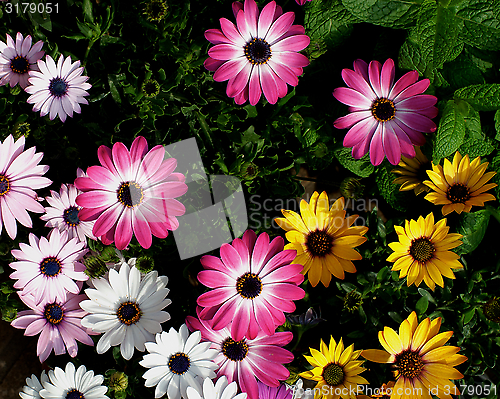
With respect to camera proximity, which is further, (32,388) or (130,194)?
(32,388)

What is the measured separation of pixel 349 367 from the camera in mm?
1763

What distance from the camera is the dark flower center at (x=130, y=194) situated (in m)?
1.57

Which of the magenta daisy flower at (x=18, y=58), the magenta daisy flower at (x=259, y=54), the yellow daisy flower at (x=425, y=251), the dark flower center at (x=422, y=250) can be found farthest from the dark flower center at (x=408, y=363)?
the magenta daisy flower at (x=18, y=58)

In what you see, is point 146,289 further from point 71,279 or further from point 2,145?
point 2,145

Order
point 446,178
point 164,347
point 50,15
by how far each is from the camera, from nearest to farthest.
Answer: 1. point 164,347
2. point 446,178
3. point 50,15

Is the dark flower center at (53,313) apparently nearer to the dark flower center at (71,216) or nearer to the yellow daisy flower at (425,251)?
the dark flower center at (71,216)

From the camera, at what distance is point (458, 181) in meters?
1.85

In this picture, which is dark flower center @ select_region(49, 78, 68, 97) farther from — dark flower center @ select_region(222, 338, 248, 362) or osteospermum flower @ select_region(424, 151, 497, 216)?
osteospermum flower @ select_region(424, 151, 497, 216)

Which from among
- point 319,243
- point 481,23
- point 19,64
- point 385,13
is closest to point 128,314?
point 319,243

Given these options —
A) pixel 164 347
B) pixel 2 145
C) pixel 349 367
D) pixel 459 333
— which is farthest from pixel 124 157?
pixel 459 333

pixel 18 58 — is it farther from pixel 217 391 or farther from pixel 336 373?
pixel 336 373

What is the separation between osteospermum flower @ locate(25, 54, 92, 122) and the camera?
1739 millimetres

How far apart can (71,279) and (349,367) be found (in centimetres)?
129

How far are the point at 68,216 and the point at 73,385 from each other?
2.40ft
